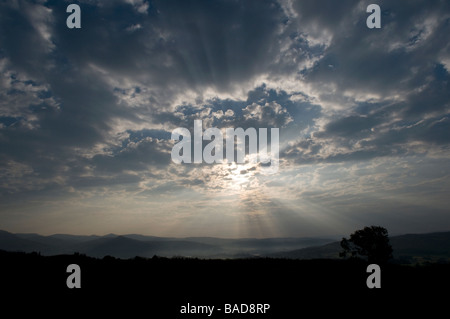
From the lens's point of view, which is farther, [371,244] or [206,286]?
[371,244]

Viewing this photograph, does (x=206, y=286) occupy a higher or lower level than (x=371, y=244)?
higher

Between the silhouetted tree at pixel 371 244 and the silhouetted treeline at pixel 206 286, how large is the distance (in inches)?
1008

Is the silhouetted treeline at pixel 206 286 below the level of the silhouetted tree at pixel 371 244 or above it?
above

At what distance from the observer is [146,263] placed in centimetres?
1914

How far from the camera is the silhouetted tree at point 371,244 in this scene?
42.8m

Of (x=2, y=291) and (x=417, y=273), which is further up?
(x=2, y=291)

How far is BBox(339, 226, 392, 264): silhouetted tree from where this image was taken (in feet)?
140

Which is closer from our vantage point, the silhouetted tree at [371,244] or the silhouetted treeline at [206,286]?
the silhouetted treeline at [206,286]

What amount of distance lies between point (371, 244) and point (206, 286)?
4190 centimetres

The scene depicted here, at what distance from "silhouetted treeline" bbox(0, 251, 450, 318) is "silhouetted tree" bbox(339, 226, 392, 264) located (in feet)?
84.0

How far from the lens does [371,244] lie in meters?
43.4
